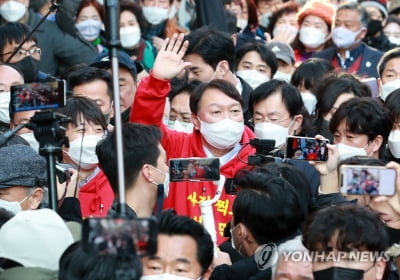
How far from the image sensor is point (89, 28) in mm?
11977

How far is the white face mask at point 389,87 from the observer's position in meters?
9.78

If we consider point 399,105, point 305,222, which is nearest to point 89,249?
point 305,222

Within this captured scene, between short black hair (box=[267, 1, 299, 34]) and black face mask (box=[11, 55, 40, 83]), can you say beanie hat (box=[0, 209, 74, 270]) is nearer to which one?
black face mask (box=[11, 55, 40, 83])

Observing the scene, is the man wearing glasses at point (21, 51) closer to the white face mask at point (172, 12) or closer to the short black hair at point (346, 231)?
the white face mask at point (172, 12)

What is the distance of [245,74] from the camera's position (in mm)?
10383

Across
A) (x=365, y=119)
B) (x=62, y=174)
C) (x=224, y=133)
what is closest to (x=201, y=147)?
(x=224, y=133)

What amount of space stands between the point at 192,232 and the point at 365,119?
2607 mm

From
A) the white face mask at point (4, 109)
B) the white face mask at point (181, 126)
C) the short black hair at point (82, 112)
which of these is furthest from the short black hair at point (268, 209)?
the white face mask at point (4, 109)

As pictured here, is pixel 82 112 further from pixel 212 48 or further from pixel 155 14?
pixel 155 14

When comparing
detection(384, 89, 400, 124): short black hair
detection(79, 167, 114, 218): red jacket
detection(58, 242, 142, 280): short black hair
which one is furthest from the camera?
detection(384, 89, 400, 124): short black hair

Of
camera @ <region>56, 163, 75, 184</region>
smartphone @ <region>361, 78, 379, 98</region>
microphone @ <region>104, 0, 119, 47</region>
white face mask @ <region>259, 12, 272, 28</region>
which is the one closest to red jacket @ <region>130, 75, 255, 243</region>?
camera @ <region>56, 163, 75, 184</region>

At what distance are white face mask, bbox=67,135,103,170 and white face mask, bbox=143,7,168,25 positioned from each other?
4597 millimetres

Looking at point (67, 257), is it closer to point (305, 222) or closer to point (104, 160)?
point (305, 222)

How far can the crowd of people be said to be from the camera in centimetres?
534
